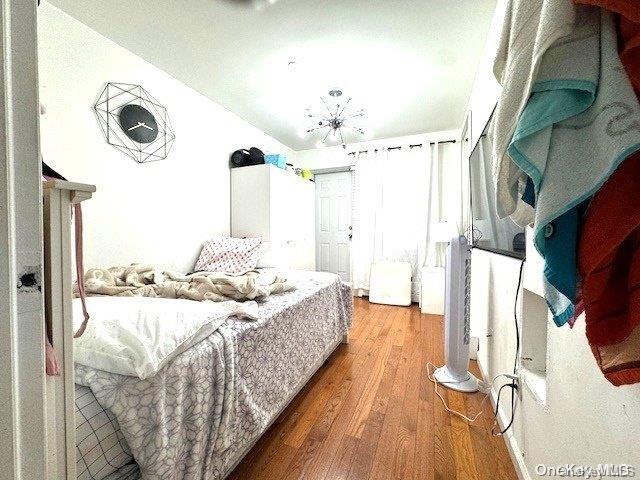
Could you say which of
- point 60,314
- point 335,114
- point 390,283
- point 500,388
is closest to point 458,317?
point 500,388

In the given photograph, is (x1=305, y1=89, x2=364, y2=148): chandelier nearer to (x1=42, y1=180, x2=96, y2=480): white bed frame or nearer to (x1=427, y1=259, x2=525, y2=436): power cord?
(x1=427, y1=259, x2=525, y2=436): power cord

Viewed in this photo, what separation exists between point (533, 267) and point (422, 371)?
1.29 metres

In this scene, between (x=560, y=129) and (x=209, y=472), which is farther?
(x=209, y=472)

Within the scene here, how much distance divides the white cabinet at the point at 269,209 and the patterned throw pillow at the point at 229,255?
25 centimetres

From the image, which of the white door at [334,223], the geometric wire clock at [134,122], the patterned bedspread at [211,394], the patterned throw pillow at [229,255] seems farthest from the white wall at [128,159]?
the white door at [334,223]

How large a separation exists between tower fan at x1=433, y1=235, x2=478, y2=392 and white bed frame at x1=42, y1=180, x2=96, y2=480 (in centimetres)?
183

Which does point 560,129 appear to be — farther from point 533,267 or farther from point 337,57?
point 337,57

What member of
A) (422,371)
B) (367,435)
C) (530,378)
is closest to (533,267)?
(530,378)

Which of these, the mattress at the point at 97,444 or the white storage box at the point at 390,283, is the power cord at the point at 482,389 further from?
the white storage box at the point at 390,283

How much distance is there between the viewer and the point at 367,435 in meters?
1.30

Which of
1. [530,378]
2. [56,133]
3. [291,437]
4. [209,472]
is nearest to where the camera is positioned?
[209,472]

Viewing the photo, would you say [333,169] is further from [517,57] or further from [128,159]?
[517,57]

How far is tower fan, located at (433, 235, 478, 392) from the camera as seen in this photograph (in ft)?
5.51

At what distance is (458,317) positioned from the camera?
1675mm
